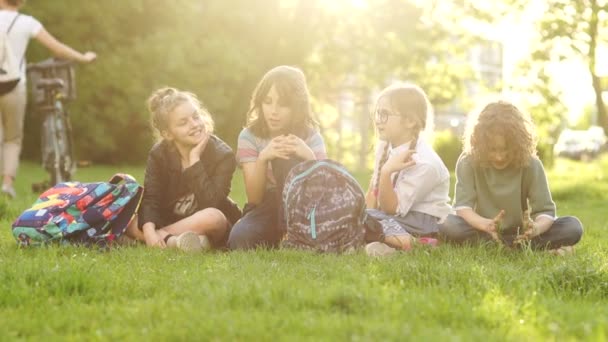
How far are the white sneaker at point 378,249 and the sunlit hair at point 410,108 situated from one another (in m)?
0.89

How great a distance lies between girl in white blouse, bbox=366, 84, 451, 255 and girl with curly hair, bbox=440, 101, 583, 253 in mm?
241

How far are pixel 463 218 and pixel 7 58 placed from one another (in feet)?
18.3

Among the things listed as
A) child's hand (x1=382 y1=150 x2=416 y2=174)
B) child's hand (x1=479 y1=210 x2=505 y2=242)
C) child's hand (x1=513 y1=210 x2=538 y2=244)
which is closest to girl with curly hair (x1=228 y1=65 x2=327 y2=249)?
child's hand (x1=382 y1=150 x2=416 y2=174)

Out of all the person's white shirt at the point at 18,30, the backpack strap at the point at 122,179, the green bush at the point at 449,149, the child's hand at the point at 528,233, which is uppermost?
the person's white shirt at the point at 18,30

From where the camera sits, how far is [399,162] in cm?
570

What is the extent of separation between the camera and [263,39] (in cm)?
2189

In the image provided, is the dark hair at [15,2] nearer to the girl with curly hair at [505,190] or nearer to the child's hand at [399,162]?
the child's hand at [399,162]

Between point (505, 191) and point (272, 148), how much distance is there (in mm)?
1505

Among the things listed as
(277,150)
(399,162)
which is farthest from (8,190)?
(399,162)

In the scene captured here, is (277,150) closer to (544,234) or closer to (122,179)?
(122,179)

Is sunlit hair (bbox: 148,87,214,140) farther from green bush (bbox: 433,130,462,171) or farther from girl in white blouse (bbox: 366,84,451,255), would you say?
green bush (bbox: 433,130,462,171)

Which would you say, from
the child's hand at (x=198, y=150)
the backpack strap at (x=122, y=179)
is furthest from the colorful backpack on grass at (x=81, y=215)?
the child's hand at (x=198, y=150)

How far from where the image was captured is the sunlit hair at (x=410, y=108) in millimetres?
6035

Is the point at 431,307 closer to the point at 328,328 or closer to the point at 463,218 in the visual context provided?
the point at 328,328
